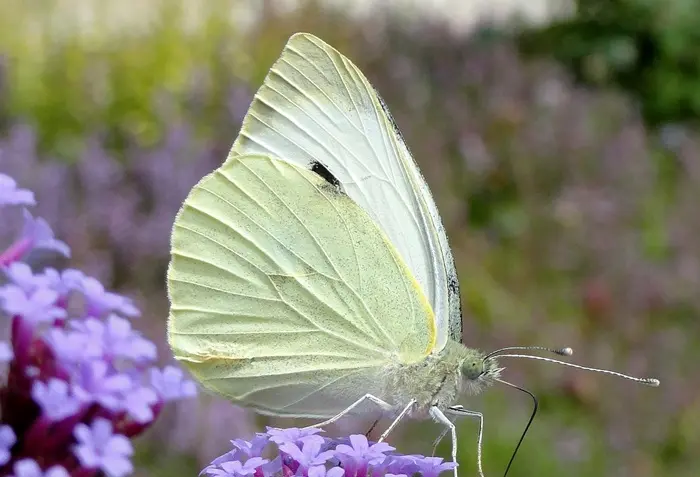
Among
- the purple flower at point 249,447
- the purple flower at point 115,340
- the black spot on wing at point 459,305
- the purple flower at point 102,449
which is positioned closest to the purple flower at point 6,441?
the purple flower at point 102,449

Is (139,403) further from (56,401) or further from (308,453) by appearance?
(308,453)

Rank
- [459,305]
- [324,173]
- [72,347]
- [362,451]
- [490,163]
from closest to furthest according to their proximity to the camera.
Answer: [72,347] → [362,451] → [459,305] → [324,173] → [490,163]

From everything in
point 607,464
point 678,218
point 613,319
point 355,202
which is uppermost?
point 355,202

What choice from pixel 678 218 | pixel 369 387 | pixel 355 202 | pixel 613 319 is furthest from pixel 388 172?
pixel 678 218

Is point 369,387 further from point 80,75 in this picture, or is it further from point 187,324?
point 80,75

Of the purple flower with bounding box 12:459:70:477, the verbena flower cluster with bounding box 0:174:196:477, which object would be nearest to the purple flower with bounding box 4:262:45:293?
the verbena flower cluster with bounding box 0:174:196:477

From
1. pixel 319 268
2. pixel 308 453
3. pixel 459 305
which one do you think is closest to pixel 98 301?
pixel 308 453

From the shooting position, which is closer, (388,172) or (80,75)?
(388,172)
